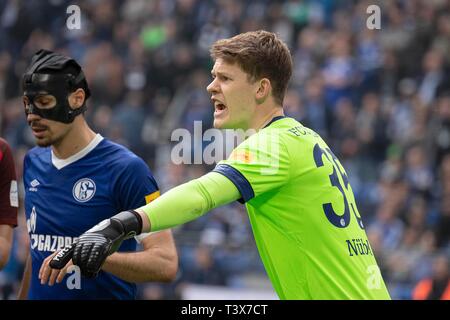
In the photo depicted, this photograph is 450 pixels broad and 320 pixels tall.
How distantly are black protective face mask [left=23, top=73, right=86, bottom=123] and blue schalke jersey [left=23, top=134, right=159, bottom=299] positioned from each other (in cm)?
24

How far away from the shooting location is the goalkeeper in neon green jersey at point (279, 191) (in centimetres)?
415

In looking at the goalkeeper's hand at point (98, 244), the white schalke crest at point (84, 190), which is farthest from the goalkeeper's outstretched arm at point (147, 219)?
→ the white schalke crest at point (84, 190)

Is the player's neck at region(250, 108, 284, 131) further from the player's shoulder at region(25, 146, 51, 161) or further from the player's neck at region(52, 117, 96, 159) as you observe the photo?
the player's shoulder at region(25, 146, 51, 161)

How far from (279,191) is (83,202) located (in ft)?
4.80

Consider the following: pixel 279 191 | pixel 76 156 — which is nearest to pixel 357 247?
pixel 279 191

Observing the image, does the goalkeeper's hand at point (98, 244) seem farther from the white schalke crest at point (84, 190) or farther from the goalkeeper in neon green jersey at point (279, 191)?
the white schalke crest at point (84, 190)

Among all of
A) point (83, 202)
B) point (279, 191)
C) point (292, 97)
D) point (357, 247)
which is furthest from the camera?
point (292, 97)

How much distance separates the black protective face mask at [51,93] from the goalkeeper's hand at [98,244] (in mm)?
1833

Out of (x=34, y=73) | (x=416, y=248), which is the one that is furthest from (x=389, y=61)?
(x=34, y=73)

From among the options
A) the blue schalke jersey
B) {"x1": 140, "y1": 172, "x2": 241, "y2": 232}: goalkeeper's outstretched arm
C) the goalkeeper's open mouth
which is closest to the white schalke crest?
the blue schalke jersey

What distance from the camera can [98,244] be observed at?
12.2ft

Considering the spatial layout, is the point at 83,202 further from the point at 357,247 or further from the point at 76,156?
the point at 357,247

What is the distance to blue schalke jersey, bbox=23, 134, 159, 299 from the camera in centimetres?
540
